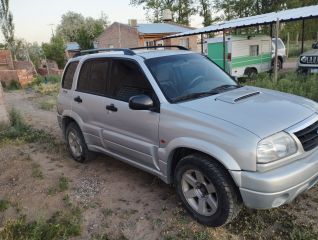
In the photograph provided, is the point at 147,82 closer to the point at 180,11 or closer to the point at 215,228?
the point at 215,228

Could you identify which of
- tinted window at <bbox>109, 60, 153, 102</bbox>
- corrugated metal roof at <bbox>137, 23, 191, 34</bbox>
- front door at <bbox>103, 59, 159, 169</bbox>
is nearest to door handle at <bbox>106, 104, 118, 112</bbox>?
front door at <bbox>103, 59, 159, 169</bbox>

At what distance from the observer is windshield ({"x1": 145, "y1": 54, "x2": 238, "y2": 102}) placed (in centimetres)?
387

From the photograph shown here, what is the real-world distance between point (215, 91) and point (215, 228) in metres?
1.58

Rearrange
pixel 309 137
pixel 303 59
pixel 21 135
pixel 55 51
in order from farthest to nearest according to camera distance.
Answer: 1. pixel 55 51
2. pixel 303 59
3. pixel 21 135
4. pixel 309 137

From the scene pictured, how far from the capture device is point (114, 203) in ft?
13.6

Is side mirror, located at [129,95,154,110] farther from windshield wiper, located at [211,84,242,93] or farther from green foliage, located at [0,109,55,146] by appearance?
green foliage, located at [0,109,55,146]

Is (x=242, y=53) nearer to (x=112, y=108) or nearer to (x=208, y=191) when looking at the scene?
(x=112, y=108)

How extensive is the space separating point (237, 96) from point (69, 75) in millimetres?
3101

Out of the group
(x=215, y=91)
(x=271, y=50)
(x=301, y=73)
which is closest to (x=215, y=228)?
(x=215, y=91)

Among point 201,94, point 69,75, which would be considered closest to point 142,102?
point 201,94

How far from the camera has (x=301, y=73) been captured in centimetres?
1066

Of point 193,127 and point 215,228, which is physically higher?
point 193,127

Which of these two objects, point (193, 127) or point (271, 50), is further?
point (271, 50)

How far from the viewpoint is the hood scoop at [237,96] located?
360 cm
